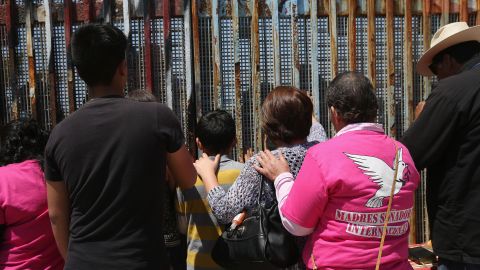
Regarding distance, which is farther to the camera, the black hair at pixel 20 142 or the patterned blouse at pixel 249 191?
the black hair at pixel 20 142

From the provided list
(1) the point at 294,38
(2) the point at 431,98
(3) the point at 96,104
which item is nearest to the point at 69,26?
(1) the point at 294,38

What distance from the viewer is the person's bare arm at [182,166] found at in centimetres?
193

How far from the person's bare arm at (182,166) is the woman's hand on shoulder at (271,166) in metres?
0.32

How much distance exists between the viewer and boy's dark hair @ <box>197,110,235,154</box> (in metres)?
2.60

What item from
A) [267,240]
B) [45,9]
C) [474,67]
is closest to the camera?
[267,240]

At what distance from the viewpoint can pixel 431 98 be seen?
86.7 inches

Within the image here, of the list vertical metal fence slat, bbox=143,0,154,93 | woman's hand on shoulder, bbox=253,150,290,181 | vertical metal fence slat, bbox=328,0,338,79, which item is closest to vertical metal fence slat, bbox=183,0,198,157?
vertical metal fence slat, bbox=143,0,154,93

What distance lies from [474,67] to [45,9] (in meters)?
2.89

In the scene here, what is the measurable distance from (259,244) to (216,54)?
1767 millimetres

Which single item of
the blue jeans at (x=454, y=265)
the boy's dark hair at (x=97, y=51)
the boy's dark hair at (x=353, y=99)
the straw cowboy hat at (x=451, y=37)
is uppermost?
the straw cowboy hat at (x=451, y=37)

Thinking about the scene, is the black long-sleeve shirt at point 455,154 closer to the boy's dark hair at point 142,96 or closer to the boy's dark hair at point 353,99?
the boy's dark hair at point 353,99

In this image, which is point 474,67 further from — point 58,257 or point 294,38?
point 58,257

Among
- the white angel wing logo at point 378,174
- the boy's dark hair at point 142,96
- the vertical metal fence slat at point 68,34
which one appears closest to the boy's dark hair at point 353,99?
the white angel wing logo at point 378,174

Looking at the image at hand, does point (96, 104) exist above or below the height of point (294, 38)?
below
